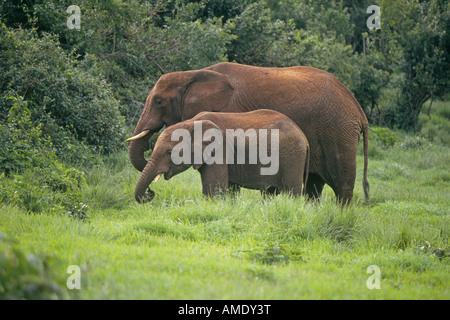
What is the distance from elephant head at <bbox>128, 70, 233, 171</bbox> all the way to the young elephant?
2.94 ft

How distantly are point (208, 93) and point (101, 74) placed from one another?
165 inches

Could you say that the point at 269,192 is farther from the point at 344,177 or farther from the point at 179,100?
the point at 179,100

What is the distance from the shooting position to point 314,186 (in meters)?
9.70

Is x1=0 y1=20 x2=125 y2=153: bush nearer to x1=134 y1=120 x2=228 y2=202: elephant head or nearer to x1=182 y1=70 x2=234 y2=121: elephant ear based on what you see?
x1=182 y1=70 x2=234 y2=121: elephant ear

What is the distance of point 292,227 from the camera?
695 cm

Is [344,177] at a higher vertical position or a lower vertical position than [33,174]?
lower

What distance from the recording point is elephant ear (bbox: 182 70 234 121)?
29.6ft

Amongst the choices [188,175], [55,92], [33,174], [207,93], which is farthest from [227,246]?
[55,92]

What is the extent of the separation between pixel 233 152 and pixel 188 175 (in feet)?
9.63

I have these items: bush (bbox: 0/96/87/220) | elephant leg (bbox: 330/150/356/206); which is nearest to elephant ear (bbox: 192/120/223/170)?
bush (bbox: 0/96/87/220)

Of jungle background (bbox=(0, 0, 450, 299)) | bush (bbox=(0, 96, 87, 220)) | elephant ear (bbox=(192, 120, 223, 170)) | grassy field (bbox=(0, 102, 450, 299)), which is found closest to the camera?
grassy field (bbox=(0, 102, 450, 299))

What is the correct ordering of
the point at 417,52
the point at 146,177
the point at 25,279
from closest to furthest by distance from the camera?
the point at 25,279 → the point at 146,177 → the point at 417,52

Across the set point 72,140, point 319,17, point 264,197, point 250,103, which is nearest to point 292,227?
point 264,197

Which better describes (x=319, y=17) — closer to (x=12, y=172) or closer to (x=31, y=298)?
(x=12, y=172)
